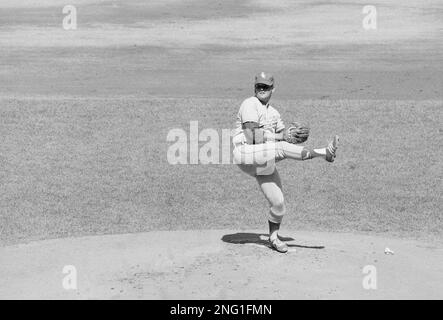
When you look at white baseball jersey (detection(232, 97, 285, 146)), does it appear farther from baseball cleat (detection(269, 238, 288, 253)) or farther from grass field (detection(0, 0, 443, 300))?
grass field (detection(0, 0, 443, 300))

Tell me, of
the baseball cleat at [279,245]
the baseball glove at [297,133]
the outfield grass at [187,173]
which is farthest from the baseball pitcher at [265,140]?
the outfield grass at [187,173]

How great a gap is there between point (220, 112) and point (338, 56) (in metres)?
6.40

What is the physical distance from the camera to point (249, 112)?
9.48m

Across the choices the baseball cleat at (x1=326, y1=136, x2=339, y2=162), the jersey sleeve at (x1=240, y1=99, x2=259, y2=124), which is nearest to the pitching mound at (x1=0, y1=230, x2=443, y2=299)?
the baseball cleat at (x1=326, y1=136, x2=339, y2=162)

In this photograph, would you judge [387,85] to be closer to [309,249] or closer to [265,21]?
[265,21]

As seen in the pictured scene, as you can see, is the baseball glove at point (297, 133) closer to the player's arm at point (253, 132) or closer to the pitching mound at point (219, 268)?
the player's arm at point (253, 132)

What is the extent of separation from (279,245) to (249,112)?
4.68ft

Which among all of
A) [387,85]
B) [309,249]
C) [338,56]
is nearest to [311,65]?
[338,56]

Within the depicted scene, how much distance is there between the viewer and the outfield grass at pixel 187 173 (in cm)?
1277

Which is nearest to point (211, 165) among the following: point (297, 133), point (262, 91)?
point (262, 91)

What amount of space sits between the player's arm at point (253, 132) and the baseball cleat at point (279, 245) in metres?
1.11

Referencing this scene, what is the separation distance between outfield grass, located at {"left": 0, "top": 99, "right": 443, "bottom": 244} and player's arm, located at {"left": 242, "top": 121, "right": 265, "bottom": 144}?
291 centimetres

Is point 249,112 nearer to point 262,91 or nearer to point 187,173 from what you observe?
point 262,91

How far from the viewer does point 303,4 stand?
97.7 feet
